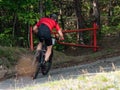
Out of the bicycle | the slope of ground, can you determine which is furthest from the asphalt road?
the slope of ground

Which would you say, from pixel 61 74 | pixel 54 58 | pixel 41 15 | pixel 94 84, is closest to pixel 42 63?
pixel 61 74

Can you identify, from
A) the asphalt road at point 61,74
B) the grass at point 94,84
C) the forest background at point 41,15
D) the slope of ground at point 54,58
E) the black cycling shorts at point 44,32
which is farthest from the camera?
the forest background at point 41,15

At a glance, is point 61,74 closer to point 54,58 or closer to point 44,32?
point 44,32

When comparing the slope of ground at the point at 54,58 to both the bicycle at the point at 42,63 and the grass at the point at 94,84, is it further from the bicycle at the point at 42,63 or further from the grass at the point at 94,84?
the grass at the point at 94,84

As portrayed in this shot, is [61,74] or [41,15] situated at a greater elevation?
[41,15]

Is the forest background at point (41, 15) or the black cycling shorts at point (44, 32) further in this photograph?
the forest background at point (41, 15)

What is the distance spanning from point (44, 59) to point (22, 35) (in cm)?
756

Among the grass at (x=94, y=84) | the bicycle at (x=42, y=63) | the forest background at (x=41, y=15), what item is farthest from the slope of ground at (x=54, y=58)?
the grass at (x=94, y=84)

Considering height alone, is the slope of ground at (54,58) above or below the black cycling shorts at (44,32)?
below

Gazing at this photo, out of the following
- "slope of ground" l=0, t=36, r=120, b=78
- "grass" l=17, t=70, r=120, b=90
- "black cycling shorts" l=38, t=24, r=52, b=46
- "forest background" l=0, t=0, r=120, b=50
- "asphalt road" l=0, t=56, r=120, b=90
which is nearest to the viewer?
"grass" l=17, t=70, r=120, b=90

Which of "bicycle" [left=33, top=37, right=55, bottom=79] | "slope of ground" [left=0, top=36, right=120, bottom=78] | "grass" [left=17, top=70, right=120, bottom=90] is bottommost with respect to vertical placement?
"slope of ground" [left=0, top=36, right=120, bottom=78]

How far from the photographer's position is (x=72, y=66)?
15086mm

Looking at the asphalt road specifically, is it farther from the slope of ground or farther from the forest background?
the forest background

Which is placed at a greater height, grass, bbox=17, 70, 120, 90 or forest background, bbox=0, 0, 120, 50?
grass, bbox=17, 70, 120, 90
